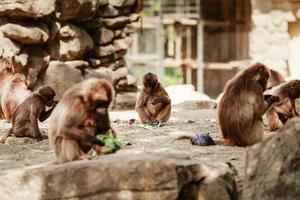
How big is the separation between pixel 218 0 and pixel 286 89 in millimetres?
17271

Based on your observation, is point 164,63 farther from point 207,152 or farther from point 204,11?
point 207,152

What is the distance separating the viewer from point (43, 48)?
1678 cm

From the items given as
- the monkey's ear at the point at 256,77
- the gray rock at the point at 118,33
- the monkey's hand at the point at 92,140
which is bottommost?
the monkey's hand at the point at 92,140

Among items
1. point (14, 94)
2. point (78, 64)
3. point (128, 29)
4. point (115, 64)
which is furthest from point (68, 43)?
point (14, 94)

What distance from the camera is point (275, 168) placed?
25.2ft

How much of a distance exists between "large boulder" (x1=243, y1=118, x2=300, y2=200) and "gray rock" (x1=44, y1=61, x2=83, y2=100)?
9340mm

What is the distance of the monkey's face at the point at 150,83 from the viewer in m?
12.5

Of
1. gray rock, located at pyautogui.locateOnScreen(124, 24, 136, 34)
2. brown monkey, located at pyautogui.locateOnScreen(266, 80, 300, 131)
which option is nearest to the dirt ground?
brown monkey, located at pyautogui.locateOnScreen(266, 80, 300, 131)

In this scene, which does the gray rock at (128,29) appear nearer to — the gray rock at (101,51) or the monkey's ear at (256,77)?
the gray rock at (101,51)

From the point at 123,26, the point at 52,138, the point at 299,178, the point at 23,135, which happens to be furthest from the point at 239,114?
the point at 123,26

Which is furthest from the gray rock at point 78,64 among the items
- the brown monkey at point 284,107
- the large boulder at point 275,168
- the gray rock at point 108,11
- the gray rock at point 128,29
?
the large boulder at point 275,168

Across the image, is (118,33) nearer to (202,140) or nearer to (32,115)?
(32,115)

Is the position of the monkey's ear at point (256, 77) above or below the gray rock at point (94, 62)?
above

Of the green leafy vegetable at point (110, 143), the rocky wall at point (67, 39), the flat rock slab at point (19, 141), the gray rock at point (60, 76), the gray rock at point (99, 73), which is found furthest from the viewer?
the gray rock at point (99, 73)
